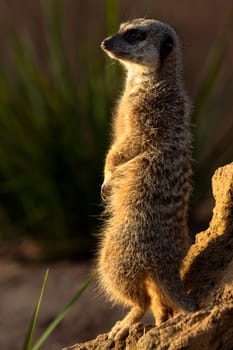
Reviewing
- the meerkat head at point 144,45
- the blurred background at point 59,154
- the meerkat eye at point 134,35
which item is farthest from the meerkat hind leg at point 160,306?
the blurred background at point 59,154

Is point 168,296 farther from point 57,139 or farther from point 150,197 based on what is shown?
point 57,139

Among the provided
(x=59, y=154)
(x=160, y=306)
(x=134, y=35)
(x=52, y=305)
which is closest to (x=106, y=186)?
(x=160, y=306)

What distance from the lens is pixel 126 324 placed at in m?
2.66

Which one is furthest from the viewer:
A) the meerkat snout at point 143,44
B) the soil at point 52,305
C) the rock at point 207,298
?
the soil at point 52,305

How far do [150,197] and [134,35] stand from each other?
65 centimetres

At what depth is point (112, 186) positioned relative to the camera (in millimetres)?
2830

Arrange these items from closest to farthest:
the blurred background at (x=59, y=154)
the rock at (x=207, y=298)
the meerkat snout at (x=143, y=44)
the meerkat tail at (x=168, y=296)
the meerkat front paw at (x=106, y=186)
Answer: the rock at (x=207, y=298)
the meerkat tail at (x=168, y=296)
the meerkat front paw at (x=106, y=186)
the meerkat snout at (x=143, y=44)
the blurred background at (x=59, y=154)

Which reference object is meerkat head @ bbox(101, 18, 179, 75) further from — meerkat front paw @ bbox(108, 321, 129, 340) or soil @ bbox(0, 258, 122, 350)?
soil @ bbox(0, 258, 122, 350)

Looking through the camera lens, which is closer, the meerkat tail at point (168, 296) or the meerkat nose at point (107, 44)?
the meerkat tail at point (168, 296)

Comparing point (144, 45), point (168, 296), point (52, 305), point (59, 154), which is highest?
point (144, 45)

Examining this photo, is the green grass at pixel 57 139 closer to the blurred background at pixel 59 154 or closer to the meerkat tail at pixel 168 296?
the blurred background at pixel 59 154

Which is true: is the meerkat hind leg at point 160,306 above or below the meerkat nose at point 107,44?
below

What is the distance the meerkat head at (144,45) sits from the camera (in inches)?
116

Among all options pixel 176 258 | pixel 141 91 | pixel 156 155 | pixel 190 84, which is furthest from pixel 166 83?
pixel 190 84
